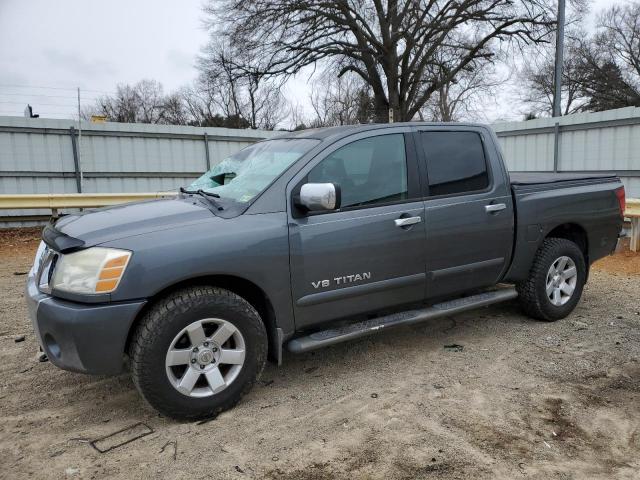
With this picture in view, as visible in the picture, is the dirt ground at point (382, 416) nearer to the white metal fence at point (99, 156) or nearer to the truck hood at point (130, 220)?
the truck hood at point (130, 220)

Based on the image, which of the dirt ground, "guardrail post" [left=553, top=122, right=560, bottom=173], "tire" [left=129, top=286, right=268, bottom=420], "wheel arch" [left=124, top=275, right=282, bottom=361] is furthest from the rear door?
"guardrail post" [left=553, top=122, right=560, bottom=173]

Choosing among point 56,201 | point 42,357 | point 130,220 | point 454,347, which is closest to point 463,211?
point 454,347

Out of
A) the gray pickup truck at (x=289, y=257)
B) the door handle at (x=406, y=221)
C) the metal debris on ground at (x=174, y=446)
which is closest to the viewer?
the metal debris on ground at (x=174, y=446)

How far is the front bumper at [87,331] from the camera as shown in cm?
279

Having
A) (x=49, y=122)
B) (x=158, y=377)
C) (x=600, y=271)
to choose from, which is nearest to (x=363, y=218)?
(x=158, y=377)

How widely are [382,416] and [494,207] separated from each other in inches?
81.0

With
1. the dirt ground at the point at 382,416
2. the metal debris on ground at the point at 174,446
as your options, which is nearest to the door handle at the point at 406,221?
the dirt ground at the point at 382,416

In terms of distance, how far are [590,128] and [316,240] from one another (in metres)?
8.98

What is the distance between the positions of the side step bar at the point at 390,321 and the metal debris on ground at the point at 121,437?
99cm

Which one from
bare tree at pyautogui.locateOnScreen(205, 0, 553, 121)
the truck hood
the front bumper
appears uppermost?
bare tree at pyautogui.locateOnScreen(205, 0, 553, 121)

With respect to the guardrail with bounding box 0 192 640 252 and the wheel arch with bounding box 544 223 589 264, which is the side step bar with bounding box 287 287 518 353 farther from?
the guardrail with bounding box 0 192 640 252

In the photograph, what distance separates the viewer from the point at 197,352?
3043 mm

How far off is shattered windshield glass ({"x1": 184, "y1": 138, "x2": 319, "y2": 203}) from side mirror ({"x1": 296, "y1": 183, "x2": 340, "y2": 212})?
32 cm

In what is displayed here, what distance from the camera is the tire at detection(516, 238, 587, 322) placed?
4.66 metres
